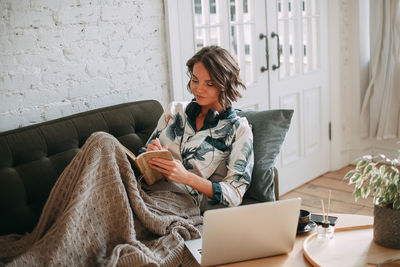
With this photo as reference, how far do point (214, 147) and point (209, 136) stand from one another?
0.06 m

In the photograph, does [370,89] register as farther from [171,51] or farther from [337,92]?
[171,51]

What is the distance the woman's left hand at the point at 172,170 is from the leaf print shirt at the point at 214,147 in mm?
127

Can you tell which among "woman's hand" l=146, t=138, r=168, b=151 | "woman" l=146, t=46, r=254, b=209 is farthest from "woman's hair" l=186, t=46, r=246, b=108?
"woman's hand" l=146, t=138, r=168, b=151

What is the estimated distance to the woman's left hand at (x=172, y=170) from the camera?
6.82ft

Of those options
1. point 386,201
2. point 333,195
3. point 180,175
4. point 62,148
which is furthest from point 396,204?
point 333,195

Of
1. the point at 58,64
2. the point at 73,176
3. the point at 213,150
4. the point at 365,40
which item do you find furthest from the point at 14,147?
the point at 365,40

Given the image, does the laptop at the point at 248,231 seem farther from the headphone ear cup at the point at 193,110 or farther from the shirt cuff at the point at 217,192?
the headphone ear cup at the point at 193,110

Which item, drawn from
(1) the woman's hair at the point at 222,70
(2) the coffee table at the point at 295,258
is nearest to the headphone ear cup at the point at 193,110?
(1) the woman's hair at the point at 222,70

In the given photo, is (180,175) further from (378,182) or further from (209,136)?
(378,182)

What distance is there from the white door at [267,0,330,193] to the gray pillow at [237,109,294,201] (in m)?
1.35

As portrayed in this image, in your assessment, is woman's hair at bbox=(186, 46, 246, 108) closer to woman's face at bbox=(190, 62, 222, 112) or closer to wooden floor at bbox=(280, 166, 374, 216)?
woman's face at bbox=(190, 62, 222, 112)

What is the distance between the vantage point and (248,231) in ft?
5.09

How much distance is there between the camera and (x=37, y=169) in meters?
2.07

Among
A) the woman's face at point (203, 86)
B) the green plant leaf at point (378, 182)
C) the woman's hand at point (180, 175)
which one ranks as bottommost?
the woman's hand at point (180, 175)
